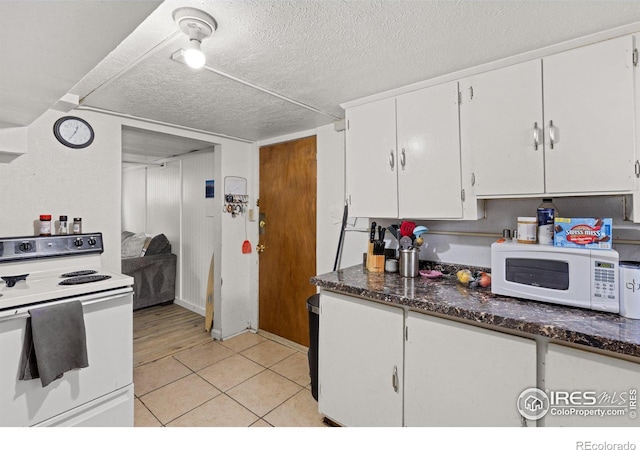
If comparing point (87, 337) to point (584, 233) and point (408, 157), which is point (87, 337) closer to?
point (408, 157)

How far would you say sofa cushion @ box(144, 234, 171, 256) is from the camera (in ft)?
13.6

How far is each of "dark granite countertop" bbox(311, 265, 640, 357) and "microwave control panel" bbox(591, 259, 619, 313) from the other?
41 millimetres

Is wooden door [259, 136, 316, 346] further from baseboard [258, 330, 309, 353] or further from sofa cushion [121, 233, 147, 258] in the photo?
sofa cushion [121, 233, 147, 258]

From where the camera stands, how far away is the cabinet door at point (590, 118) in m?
1.31

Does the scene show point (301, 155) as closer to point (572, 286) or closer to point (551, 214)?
point (551, 214)

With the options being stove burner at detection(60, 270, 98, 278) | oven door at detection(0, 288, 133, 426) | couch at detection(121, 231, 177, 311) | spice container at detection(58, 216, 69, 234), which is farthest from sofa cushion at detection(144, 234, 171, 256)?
oven door at detection(0, 288, 133, 426)

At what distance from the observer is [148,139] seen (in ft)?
10.7

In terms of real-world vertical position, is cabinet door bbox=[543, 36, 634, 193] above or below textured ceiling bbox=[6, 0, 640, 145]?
below

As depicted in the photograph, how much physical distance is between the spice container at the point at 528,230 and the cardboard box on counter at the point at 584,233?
10cm

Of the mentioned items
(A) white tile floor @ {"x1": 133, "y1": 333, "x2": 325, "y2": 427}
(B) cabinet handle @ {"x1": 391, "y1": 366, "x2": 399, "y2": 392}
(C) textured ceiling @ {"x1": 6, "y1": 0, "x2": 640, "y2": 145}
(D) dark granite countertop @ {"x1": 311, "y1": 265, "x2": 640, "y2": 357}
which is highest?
(C) textured ceiling @ {"x1": 6, "y1": 0, "x2": 640, "y2": 145}

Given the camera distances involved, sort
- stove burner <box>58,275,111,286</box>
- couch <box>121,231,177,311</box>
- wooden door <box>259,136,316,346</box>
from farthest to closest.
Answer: couch <box>121,231,177,311</box> → wooden door <box>259,136,316,346</box> → stove burner <box>58,275,111,286</box>

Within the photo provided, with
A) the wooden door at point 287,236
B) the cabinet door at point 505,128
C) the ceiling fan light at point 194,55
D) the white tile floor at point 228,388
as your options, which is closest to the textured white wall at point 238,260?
the wooden door at point 287,236

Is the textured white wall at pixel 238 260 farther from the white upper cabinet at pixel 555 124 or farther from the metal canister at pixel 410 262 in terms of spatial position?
the white upper cabinet at pixel 555 124
